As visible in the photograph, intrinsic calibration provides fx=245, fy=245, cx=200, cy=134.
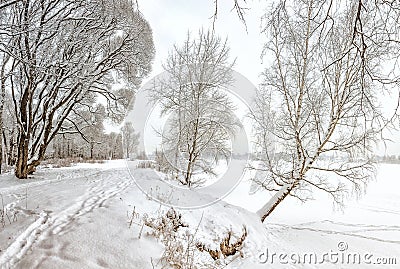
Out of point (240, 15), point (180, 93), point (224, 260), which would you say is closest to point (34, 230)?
point (224, 260)

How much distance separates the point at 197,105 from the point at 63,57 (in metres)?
5.41

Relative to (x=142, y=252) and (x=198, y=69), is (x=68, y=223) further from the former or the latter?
(x=198, y=69)

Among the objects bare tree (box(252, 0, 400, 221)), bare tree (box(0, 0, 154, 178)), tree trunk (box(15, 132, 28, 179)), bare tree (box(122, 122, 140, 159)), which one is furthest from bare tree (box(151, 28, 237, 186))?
tree trunk (box(15, 132, 28, 179))

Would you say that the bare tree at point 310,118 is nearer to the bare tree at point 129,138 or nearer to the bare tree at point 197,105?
the bare tree at point 197,105

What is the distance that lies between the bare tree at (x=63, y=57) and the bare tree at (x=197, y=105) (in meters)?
2.00

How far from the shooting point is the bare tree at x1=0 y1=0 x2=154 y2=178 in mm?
7897

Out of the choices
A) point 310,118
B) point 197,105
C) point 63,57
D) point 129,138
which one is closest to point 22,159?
point 63,57

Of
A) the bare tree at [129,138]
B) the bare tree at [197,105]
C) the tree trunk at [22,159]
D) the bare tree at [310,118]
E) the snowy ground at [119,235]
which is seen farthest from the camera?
the bare tree at [129,138]

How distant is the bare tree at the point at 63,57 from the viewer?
7897 mm

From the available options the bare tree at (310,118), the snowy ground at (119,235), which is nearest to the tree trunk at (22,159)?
the snowy ground at (119,235)

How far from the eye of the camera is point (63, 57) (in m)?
9.03

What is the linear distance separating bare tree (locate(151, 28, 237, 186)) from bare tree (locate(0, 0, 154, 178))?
200cm

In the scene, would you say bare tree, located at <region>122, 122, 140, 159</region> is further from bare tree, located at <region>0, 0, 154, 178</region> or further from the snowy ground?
the snowy ground

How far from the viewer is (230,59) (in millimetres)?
11062
